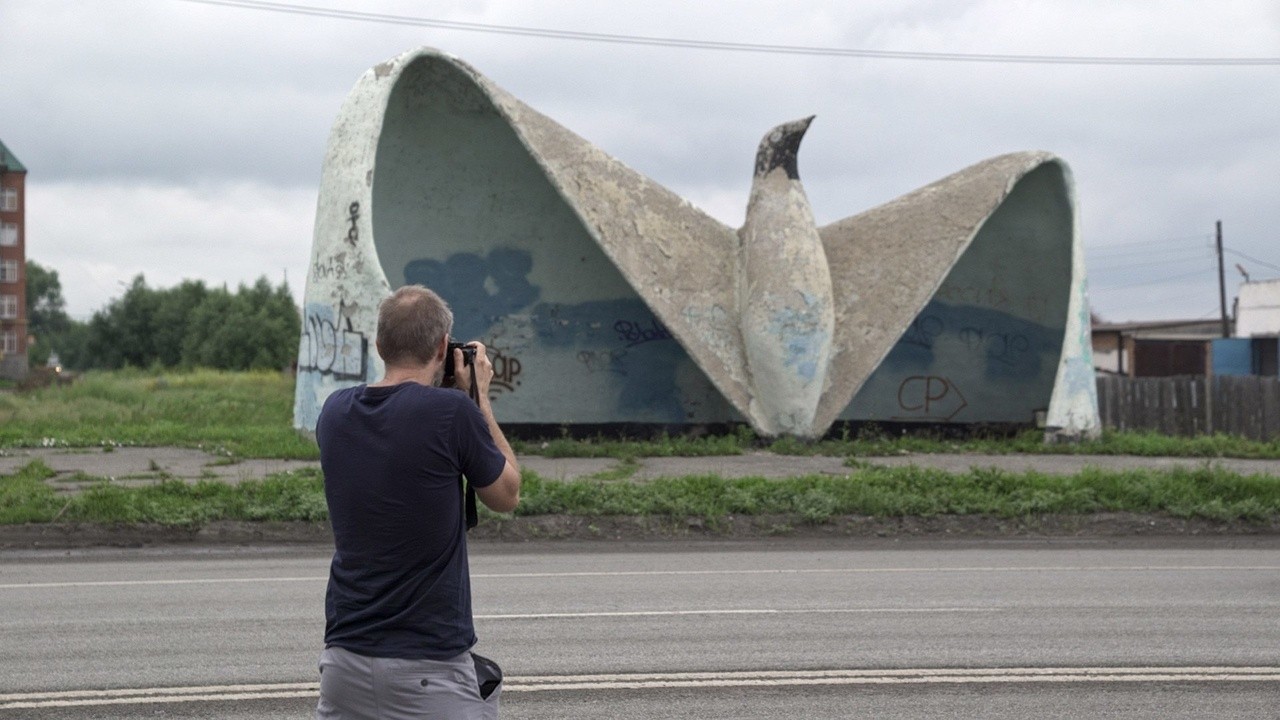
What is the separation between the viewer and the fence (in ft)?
84.1

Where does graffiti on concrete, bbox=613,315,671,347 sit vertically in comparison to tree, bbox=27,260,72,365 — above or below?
below

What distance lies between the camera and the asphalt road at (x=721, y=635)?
22.2ft

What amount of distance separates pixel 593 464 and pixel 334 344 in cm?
425

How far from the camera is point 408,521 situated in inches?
155

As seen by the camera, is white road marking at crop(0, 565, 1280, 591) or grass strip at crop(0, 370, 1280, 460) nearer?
white road marking at crop(0, 565, 1280, 591)

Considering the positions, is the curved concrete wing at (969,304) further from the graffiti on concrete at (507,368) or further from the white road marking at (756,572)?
the white road marking at (756,572)

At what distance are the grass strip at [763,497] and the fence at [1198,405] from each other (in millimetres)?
9054

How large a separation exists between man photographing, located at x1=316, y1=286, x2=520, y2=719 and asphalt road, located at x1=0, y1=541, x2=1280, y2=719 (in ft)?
8.90

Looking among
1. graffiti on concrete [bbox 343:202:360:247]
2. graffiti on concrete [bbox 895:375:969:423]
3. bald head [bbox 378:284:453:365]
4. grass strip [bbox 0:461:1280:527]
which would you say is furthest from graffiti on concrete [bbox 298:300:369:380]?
bald head [bbox 378:284:453:365]

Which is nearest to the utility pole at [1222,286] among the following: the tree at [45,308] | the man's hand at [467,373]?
the man's hand at [467,373]

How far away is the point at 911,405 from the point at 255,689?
19336mm

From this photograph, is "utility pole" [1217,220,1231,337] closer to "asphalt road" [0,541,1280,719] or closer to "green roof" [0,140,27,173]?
"asphalt road" [0,541,1280,719]

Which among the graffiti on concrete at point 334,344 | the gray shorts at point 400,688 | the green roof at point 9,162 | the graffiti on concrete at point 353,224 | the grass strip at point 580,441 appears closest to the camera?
the gray shorts at point 400,688

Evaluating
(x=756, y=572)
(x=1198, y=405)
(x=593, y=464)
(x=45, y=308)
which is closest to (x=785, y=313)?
(x=593, y=464)
